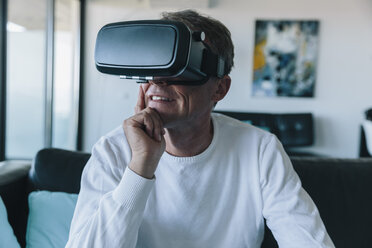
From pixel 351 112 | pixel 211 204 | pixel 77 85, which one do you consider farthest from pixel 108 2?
pixel 211 204

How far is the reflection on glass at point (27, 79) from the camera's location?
3.40 metres

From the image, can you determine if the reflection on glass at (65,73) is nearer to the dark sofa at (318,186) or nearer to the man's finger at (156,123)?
the dark sofa at (318,186)

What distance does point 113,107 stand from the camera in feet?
14.8

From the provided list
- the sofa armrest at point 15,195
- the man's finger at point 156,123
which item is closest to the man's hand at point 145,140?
the man's finger at point 156,123

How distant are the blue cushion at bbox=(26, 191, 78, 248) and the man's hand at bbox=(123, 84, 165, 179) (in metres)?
0.53

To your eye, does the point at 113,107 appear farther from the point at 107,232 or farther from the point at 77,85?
the point at 107,232

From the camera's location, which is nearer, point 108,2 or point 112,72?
point 112,72

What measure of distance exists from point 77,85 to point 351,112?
3358mm

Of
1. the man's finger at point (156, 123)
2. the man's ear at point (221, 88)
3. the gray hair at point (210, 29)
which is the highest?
the gray hair at point (210, 29)

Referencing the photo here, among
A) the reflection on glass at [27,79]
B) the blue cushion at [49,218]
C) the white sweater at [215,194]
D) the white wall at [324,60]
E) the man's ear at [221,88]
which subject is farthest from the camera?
the white wall at [324,60]

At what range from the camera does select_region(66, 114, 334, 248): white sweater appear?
2.98 feet

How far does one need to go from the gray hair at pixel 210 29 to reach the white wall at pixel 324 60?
3312 millimetres

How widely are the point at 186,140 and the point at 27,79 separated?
10.2 ft

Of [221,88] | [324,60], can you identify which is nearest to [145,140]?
[221,88]
